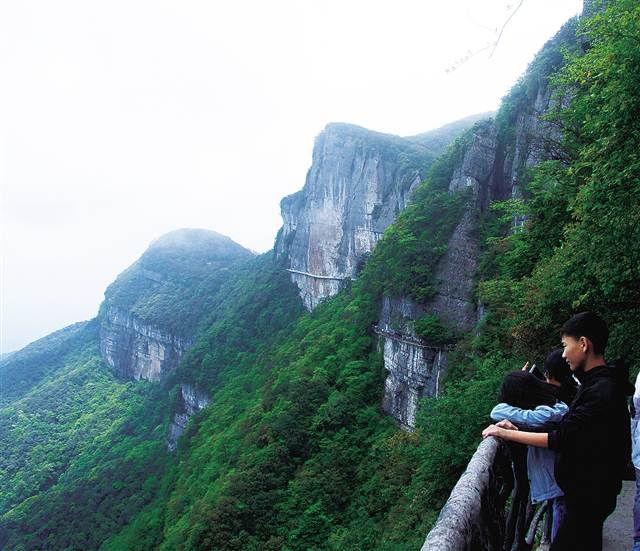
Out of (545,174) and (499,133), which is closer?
(545,174)

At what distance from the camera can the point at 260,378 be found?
137 feet

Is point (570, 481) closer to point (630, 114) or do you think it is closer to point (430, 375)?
point (630, 114)

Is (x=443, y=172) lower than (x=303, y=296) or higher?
higher

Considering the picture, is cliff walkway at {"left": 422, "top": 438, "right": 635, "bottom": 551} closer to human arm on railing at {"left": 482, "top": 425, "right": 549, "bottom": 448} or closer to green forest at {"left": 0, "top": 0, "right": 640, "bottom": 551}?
human arm on railing at {"left": 482, "top": 425, "right": 549, "bottom": 448}

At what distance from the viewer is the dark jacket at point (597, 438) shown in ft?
7.62

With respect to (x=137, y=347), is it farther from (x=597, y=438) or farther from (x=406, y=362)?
(x=597, y=438)

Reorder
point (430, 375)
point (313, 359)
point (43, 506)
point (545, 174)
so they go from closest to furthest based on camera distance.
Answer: point (545, 174) → point (430, 375) → point (313, 359) → point (43, 506)

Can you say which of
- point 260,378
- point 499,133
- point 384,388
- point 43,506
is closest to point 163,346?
point 43,506

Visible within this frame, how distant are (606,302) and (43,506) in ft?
189

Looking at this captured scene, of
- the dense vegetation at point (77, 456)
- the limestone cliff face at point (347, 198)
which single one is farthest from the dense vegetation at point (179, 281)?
the limestone cliff face at point (347, 198)

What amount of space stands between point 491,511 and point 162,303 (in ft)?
303

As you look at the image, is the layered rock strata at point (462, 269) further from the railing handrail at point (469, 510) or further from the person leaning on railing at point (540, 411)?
the railing handrail at point (469, 510)

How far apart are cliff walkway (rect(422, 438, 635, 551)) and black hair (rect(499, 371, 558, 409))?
1.12 feet

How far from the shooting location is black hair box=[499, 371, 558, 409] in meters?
2.80
